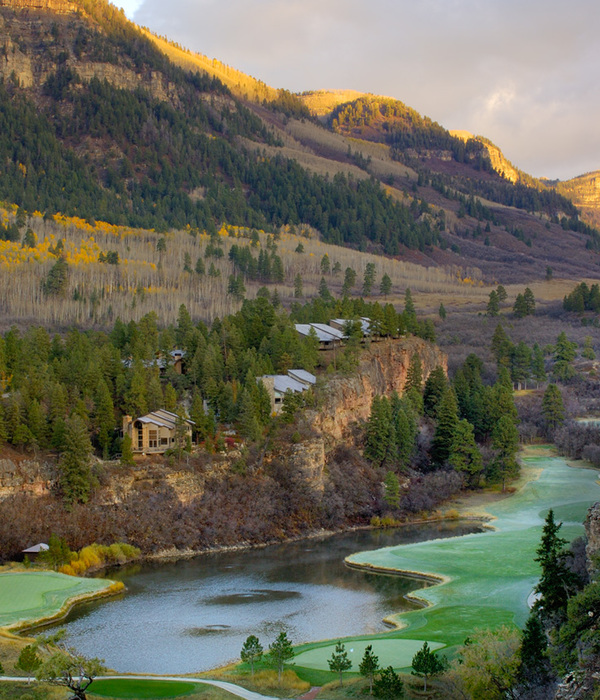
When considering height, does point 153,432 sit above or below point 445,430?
above

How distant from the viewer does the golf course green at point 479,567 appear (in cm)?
4291

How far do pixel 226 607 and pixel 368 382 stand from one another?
41.1m

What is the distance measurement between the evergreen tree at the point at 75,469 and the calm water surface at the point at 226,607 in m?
6.24

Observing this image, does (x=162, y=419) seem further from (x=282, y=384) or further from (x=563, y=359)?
(x=563, y=359)

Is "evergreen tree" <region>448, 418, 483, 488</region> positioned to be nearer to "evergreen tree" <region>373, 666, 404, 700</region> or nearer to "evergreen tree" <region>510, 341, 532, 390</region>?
"evergreen tree" <region>510, 341, 532, 390</region>

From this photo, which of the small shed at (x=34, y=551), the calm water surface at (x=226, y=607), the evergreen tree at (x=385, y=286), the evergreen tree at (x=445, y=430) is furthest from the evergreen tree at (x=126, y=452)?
the evergreen tree at (x=385, y=286)

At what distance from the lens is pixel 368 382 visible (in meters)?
88.1

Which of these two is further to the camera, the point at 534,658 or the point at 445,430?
the point at 445,430

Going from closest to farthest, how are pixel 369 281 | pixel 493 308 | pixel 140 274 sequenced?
1. pixel 493 308
2. pixel 140 274
3. pixel 369 281

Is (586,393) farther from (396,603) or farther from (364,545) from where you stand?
(396,603)

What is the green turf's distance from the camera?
3366cm

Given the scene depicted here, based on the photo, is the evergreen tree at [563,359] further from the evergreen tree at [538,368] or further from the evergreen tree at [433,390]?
the evergreen tree at [433,390]

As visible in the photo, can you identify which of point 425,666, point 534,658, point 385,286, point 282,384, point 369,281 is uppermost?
point 369,281

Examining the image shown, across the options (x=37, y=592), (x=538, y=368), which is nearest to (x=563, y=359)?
(x=538, y=368)
